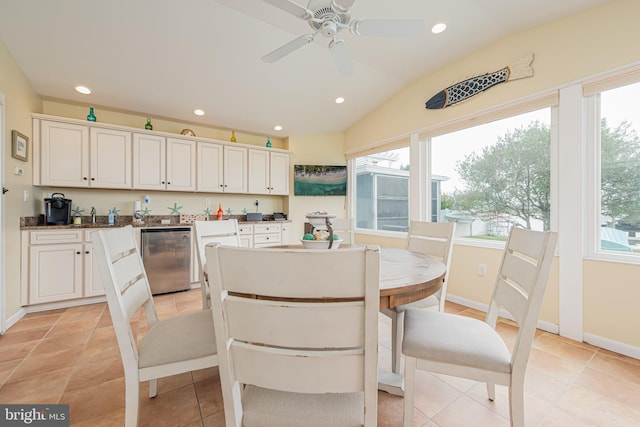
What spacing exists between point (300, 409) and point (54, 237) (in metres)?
3.44

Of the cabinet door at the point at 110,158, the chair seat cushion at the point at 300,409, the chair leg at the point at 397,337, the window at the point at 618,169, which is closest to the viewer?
the chair seat cushion at the point at 300,409

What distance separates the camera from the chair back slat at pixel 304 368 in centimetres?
69

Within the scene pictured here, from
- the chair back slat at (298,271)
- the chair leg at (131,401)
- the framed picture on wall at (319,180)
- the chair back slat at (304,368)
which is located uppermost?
the framed picture on wall at (319,180)

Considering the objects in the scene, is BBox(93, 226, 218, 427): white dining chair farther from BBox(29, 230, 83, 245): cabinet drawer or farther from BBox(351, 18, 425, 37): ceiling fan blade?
BBox(29, 230, 83, 245): cabinet drawer

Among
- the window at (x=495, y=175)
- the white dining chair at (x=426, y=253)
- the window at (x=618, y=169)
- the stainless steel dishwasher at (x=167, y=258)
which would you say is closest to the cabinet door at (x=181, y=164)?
the stainless steel dishwasher at (x=167, y=258)

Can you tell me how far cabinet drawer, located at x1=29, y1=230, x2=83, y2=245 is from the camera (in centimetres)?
266

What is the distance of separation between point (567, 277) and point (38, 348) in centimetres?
441

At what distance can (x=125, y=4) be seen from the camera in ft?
7.09

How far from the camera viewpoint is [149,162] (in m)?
3.47

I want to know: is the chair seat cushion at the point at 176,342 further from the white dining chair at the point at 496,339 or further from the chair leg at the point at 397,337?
the chair leg at the point at 397,337

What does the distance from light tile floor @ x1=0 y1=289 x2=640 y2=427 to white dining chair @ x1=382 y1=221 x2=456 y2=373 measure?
0.29 m

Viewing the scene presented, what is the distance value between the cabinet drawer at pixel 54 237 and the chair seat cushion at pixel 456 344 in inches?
140

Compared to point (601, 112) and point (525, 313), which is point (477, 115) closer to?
point (601, 112)

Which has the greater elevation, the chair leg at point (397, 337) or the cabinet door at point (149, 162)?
the cabinet door at point (149, 162)
